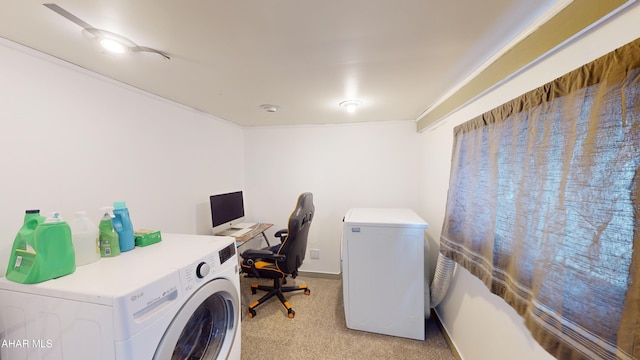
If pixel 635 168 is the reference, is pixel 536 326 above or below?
below

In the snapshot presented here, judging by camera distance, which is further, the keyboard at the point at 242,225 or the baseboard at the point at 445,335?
the keyboard at the point at 242,225

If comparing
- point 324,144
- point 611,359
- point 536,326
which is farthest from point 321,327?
point 324,144

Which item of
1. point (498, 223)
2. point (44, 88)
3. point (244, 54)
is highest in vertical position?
point (244, 54)

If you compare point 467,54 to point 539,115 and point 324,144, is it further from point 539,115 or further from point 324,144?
point 324,144

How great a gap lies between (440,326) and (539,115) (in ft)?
6.24

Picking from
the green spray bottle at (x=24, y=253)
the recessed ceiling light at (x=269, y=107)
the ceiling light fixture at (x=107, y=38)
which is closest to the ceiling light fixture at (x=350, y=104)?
the recessed ceiling light at (x=269, y=107)

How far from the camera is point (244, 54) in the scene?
1146mm

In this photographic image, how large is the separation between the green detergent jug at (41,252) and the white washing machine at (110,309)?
0.11 feet

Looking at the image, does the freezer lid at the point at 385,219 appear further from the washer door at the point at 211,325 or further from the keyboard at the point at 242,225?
the keyboard at the point at 242,225

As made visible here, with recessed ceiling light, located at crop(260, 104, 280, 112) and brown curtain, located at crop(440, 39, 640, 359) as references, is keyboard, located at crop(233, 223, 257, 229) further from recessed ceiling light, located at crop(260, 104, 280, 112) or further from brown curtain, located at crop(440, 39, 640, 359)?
brown curtain, located at crop(440, 39, 640, 359)

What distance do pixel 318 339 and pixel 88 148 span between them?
217 centimetres

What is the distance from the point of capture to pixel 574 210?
675 millimetres

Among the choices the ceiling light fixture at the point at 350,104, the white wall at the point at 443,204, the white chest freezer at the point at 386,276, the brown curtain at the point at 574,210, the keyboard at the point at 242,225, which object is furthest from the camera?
the keyboard at the point at 242,225

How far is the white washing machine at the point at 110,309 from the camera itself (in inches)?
27.8
